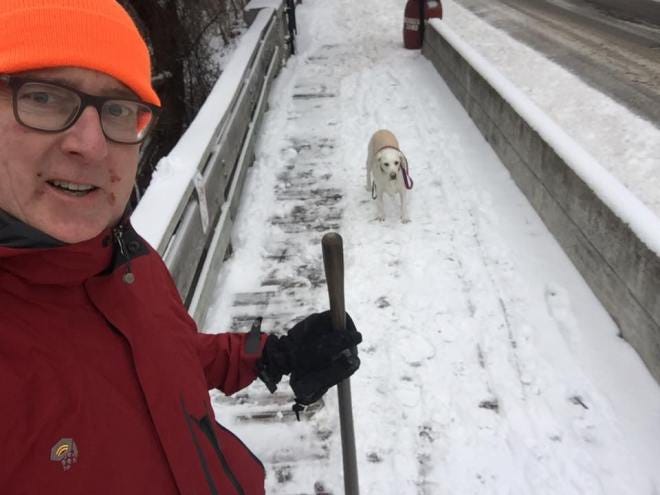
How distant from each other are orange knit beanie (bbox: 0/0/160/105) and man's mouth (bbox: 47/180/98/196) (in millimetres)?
237

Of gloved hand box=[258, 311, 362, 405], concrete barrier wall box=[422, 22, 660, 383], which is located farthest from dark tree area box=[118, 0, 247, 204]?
gloved hand box=[258, 311, 362, 405]

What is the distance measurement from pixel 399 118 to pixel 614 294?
559cm

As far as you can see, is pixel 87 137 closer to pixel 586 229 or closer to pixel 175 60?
pixel 586 229

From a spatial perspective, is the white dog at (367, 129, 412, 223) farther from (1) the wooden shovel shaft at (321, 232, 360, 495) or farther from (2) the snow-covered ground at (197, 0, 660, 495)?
(1) the wooden shovel shaft at (321, 232, 360, 495)

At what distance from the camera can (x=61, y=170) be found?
4.19 feet

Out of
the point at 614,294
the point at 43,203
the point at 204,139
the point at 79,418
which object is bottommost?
the point at 614,294

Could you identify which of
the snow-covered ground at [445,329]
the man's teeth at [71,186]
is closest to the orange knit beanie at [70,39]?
the man's teeth at [71,186]

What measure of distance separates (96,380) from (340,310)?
1.06 metres

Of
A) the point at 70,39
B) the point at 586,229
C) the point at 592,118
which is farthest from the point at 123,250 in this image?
the point at 592,118

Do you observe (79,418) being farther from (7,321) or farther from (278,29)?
(278,29)

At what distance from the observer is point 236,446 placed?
1.90 m

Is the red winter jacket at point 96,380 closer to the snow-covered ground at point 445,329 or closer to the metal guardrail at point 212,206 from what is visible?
the metal guardrail at point 212,206

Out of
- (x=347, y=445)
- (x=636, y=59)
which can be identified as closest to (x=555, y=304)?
(x=347, y=445)

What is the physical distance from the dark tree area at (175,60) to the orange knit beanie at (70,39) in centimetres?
1032
